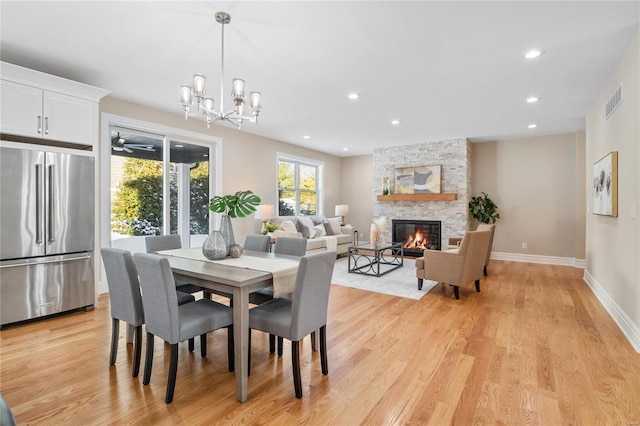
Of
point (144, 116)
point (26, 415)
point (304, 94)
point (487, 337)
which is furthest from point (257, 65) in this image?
point (487, 337)

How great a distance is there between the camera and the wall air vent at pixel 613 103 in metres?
3.18

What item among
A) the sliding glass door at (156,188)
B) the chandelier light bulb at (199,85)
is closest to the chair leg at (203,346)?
the chandelier light bulb at (199,85)

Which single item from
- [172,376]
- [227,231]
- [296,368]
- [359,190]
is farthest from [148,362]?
[359,190]

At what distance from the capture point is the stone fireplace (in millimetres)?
6848

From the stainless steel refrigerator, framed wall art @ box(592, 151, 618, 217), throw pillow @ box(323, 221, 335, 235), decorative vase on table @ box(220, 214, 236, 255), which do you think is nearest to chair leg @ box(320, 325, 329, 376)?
decorative vase on table @ box(220, 214, 236, 255)

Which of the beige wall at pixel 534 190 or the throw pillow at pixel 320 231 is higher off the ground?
the beige wall at pixel 534 190

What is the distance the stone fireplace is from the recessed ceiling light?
3.79m

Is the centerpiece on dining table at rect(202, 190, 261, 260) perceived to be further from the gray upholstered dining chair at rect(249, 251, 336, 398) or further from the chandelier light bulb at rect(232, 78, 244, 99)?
the chandelier light bulb at rect(232, 78, 244, 99)

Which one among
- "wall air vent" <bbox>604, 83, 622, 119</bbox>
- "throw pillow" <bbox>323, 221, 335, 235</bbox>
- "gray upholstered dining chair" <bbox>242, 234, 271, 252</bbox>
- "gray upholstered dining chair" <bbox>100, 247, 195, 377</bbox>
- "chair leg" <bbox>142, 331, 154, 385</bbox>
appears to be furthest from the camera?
"throw pillow" <bbox>323, 221, 335, 235</bbox>

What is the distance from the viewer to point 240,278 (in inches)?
77.8

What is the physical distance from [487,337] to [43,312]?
14.4 ft

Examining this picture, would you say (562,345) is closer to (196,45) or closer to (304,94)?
(304,94)

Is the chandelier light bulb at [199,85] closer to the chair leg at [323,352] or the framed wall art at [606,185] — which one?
the chair leg at [323,352]

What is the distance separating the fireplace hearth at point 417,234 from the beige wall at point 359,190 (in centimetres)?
116
